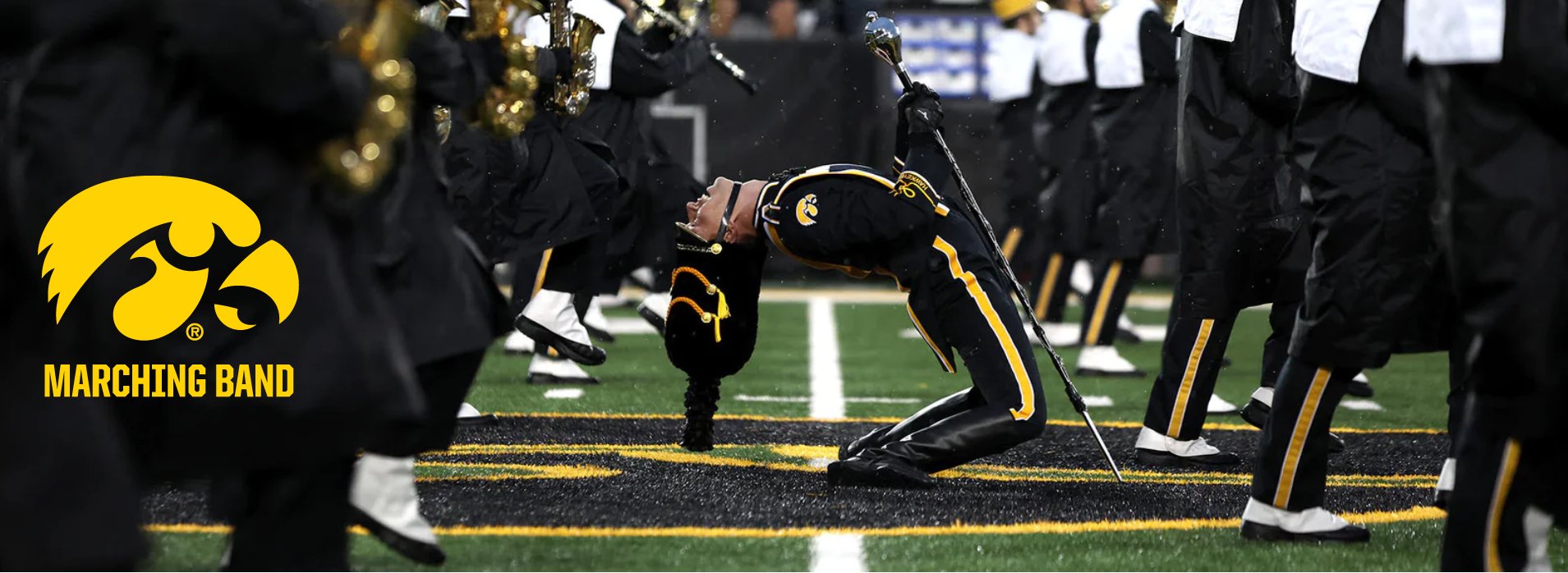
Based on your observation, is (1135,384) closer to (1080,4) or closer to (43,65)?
(1080,4)

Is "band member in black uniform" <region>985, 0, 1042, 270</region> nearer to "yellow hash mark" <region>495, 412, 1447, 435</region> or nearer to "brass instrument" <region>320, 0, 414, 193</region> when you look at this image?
"yellow hash mark" <region>495, 412, 1447, 435</region>

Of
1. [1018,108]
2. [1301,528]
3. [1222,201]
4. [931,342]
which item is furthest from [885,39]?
[1018,108]


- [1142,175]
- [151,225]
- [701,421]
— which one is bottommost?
[1142,175]

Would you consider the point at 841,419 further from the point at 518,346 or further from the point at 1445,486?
the point at 518,346

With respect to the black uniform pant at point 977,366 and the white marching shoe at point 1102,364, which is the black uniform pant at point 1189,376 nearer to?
the black uniform pant at point 977,366

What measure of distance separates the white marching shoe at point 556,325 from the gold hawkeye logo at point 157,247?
4.60m

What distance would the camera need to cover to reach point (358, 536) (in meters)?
4.79

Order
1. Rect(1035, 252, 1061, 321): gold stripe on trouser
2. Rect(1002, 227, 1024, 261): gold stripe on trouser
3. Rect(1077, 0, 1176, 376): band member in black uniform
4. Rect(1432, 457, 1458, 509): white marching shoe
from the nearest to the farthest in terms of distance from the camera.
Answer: Rect(1432, 457, 1458, 509): white marching shoe < Rect(1077, 0, 1176, 376): band member in black uniform < Rect(1035, 252, 1061, 321): gold stripe on trouser < Rect(1002, 227, 1024, 261): gold stripe on trouser

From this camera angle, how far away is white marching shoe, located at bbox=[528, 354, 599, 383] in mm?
8984

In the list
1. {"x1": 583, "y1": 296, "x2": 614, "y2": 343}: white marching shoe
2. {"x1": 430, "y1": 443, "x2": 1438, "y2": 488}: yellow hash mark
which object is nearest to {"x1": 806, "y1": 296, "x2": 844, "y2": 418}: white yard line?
{"x1": 583, "y1": 296, "x2": 614, "y2": 343}: white marching shoe

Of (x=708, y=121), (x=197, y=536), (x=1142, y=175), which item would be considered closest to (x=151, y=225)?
(x=197, y=536)

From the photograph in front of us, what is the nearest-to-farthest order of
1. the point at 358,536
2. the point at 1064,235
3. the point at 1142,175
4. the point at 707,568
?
1. the point at 707,568
2. the point at 358,536
3. the point at 1142,175
4. the point at 1064,235

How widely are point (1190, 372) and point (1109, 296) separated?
331cm

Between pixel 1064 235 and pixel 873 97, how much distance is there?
518cm
